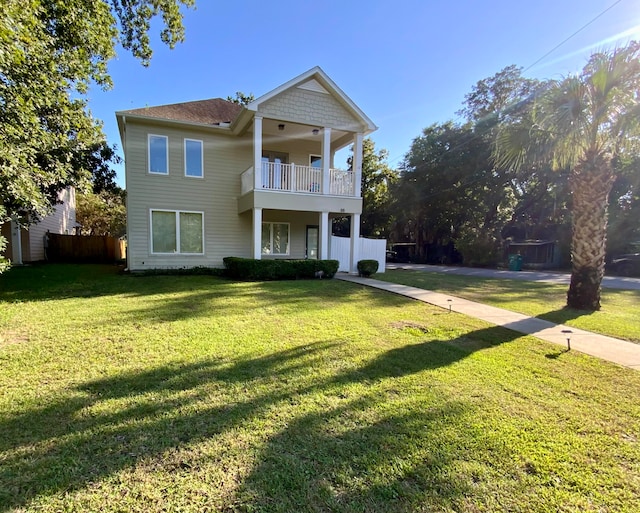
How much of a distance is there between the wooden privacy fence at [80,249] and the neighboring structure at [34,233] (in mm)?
455

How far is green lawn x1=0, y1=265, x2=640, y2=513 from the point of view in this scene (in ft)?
6.97

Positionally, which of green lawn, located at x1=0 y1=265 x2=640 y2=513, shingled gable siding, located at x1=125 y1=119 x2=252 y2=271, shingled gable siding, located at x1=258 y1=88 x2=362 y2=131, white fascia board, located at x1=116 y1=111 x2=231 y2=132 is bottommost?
green lawn, located at x1=0 y1=265 x2=640 y2=513

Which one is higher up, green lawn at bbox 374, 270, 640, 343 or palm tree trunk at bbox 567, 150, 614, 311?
palm tree trunk at bbox 567, 150, 614, 311

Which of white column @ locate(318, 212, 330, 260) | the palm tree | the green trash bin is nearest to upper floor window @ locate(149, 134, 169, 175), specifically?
white column @ locate(318, 212, 330, 260)

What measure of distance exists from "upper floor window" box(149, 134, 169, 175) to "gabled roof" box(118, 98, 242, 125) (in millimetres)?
825

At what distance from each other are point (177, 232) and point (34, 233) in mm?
11033

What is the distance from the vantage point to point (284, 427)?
9.24ft

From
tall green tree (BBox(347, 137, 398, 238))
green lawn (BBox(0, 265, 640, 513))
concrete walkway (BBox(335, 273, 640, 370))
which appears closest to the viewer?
green lawn (BBox(0, 265, 640, 513))

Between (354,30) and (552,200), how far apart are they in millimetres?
22995

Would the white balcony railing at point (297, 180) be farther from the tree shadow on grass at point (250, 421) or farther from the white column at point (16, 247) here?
the white column at point (16, 247)

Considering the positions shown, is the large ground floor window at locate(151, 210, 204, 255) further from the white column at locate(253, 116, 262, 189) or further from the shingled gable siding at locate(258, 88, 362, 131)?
the shingled gable siding at locate(258, 88, 362, 131)

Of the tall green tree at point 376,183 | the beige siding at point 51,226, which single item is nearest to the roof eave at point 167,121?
the beige siding at point 51,226

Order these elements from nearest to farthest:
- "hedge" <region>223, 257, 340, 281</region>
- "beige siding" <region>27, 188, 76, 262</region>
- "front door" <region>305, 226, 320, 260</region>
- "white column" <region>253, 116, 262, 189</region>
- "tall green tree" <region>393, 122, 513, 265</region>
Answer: "hedge" <region>223, 257, 340, 281</region>
"white column" <region>253, 116, 262, 189</region>
"front door" <region>305, 226, 320, 260</region>
"beige siding" <region>27, 188, 76, 262</region>
"tall green tree" <region>393, 122, 513, 265</region>

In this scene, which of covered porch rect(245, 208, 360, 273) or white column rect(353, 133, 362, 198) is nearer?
white column rect(353, 133, 362, 198)
